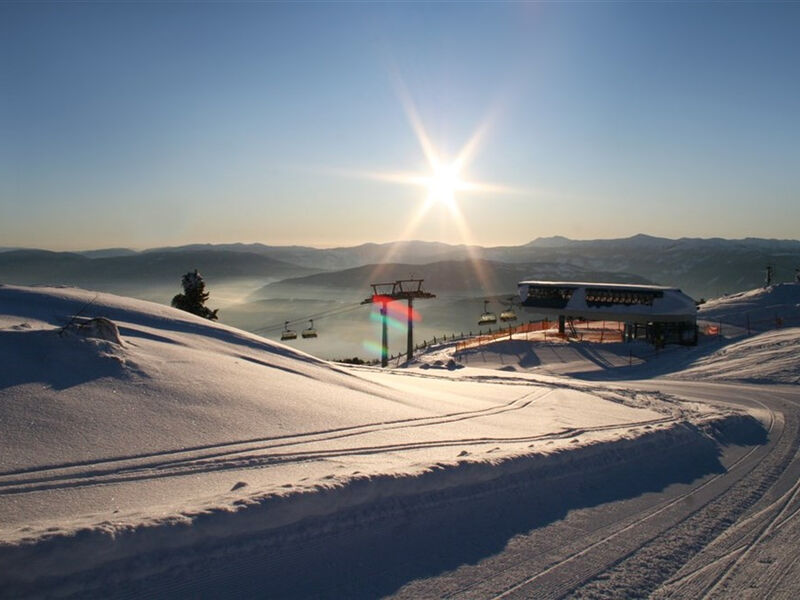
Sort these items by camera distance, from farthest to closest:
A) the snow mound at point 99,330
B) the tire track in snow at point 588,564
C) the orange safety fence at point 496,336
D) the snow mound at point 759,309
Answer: the orange safety fence at point 496,336 < the snow mound at point 759,309 < the snow mound at point 99,330 < the tire track in snow at point 588,564


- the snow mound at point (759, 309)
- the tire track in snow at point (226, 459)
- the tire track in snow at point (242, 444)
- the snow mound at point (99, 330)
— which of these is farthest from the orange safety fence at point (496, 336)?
the snow mound at point (99, 330)

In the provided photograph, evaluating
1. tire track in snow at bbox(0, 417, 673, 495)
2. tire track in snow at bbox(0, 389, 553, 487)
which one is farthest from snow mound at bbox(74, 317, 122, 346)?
tire track in snow at bbox(0, 417, 673, 495)

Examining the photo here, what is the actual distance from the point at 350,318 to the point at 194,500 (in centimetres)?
15832

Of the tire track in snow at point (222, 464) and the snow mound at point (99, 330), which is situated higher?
the snow mound at point (99, 330)

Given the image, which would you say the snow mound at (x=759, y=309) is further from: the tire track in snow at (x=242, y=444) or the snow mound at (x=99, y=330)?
the snow mound at (x=99, y=330)

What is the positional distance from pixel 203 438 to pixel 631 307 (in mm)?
38714

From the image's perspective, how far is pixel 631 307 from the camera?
1628 inches

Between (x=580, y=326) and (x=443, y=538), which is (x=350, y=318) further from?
(x=443, y=538)

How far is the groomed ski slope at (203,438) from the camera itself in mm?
6086

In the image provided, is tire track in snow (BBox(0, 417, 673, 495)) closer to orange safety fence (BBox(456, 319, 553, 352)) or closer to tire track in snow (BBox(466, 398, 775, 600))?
tire track in snow (BBox(466, 398, 775, 600))

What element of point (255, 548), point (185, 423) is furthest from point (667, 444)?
point (185, 423)

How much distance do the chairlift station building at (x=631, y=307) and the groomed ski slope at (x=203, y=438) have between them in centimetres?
2551

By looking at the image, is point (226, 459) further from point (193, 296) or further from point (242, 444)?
point (193, 296)

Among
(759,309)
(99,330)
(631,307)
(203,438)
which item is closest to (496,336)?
(631,307)
